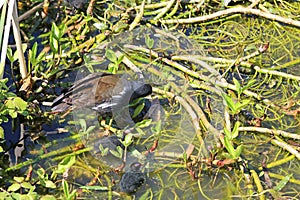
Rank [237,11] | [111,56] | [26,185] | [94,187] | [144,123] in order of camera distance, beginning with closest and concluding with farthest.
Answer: [26,185] < [94,187] < [144,123] < [111,56] < [237,11]

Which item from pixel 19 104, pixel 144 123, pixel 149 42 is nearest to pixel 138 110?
pixel 144 123

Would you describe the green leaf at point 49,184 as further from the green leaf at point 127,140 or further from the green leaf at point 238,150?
the green leaf at point 238,150

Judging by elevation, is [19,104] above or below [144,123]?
above

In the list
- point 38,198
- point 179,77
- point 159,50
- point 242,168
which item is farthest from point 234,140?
point 38,198

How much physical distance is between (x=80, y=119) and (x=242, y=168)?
553 millimetres

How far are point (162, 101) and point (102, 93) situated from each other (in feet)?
0.73

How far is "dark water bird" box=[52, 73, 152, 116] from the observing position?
1749mm

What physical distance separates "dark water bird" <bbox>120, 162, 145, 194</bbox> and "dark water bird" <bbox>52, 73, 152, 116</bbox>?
0.74ft

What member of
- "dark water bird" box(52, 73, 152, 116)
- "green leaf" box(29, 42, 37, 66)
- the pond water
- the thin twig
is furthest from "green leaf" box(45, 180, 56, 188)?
the thin twig

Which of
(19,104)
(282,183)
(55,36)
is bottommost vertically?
(282,183)

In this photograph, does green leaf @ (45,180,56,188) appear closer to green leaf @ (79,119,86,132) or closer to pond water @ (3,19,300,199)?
pond water @ (3,19,300,199)

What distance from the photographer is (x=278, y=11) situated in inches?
87.2

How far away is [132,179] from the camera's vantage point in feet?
5.31

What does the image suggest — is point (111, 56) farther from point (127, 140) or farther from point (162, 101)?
point (127, 140)
